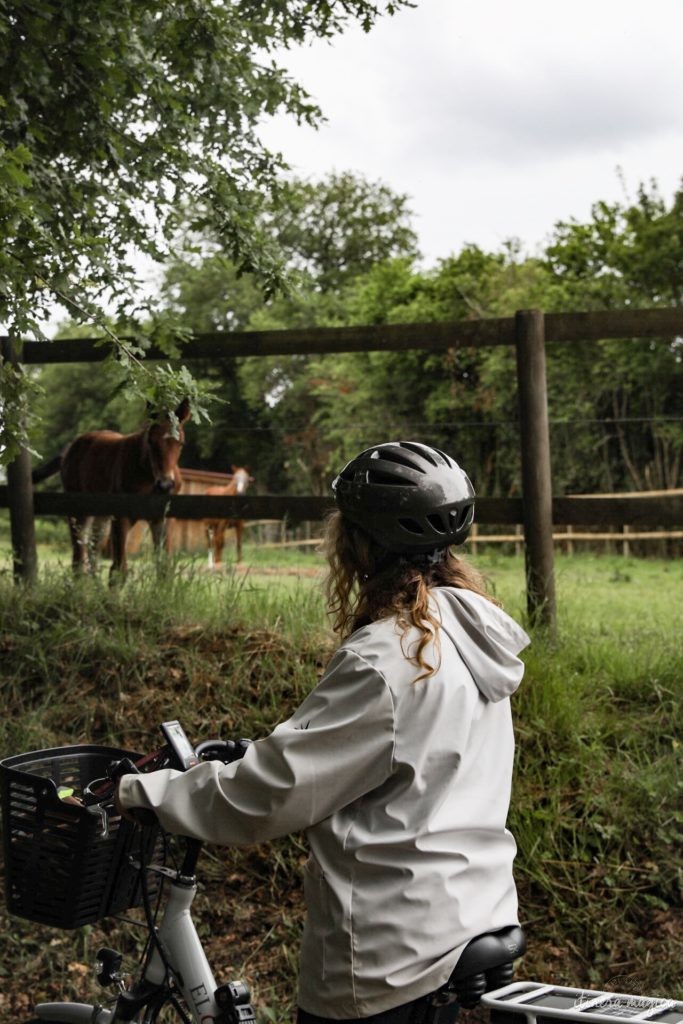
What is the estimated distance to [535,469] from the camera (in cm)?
628

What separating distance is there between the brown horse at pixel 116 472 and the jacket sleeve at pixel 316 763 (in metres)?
4.26

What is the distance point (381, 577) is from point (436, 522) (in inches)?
7.0

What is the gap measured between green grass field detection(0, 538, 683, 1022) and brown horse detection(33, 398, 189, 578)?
0.39m

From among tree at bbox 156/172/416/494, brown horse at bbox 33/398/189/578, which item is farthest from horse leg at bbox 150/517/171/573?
tree at bbox 156/172/416/494

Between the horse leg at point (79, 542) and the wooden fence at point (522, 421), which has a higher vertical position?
the wooden fence at point (522, 421)

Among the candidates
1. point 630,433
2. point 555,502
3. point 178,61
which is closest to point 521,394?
point 555,502

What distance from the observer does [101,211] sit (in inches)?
269

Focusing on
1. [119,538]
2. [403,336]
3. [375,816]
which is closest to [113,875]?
[375,816]

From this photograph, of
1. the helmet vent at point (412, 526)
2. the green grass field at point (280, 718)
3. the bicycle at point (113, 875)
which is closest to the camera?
the helmet vent at point (412, 526)

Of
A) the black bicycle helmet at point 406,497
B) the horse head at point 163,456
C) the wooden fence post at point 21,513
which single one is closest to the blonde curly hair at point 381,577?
the black bicycle helmet at point 406,497

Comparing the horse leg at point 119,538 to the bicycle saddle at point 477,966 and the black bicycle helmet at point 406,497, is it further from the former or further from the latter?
the bicycle saddle at point 477,966

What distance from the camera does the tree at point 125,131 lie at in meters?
5.30

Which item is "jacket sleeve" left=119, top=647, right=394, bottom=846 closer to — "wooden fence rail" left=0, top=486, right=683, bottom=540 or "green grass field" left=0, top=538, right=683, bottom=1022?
"green grass field" left=0, top=538, right=683, bottom=1022

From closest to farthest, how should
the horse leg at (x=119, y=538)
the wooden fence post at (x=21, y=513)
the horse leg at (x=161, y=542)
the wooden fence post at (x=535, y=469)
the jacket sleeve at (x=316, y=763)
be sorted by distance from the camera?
the jacket sleeve at (x=316, y=763)
the wooden fence post at (x=535, y=469)
the horse leg at (x=161, y=542)
the wooden fence post at (x=21, y=513)
the horse leg at (x=119, y=538)
